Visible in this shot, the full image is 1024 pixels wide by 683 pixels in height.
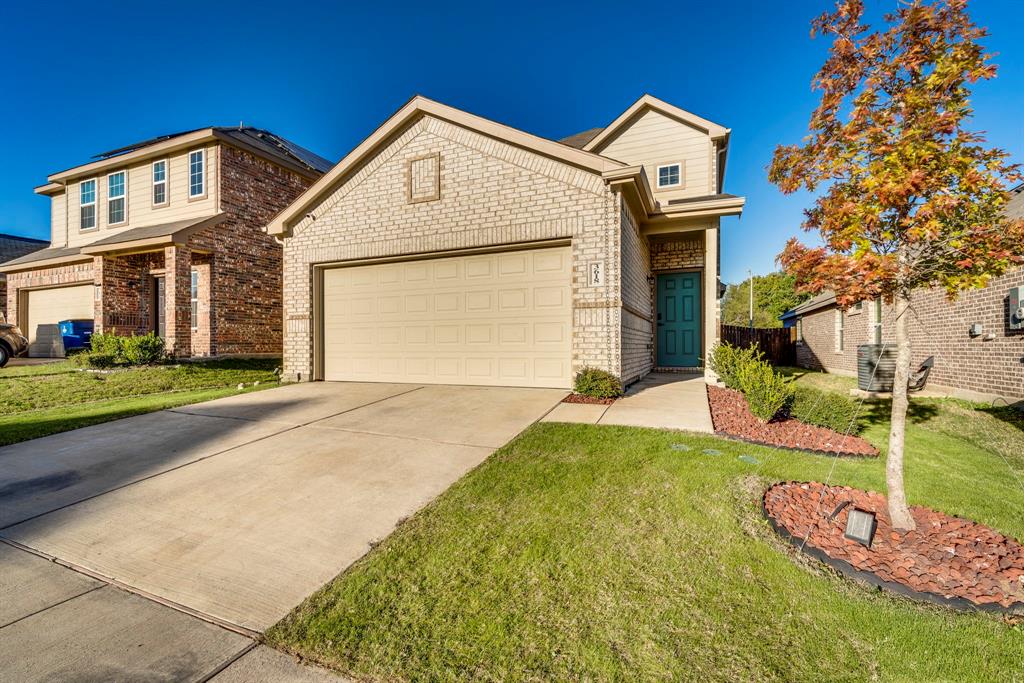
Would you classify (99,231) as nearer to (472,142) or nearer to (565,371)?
(472,142)

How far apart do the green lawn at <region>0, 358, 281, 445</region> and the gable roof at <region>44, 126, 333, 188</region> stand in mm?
6622

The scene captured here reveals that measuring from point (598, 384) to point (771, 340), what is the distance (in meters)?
13.4

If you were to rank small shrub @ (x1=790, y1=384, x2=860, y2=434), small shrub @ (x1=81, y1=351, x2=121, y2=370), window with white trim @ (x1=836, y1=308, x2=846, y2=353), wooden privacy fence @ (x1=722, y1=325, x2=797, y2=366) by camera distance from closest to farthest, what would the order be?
small shrub @ (x1=790, y1=384, x2=860, y2=434) < small shrub @ (x1=81, y1=351, x2=121, y2=370) < window with white trim @ (x1=836, y1=308, x2=846, y2=353) < wooden privacy fence @ (x1=722, y1=325, x2=797, y2=366)

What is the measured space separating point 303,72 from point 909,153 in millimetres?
16748

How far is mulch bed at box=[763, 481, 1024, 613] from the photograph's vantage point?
7.01 feet

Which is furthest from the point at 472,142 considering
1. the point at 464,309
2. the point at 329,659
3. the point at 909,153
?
the point at 329,659

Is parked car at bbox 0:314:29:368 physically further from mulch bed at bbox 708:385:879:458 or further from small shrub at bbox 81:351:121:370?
mulch bed at bbox 708:385:879:458

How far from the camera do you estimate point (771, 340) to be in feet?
54.0

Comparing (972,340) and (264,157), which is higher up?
(264,157)

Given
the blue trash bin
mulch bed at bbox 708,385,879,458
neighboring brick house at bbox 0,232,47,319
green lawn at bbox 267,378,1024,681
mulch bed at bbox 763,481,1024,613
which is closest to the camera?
green lawn at bbox 267,378,1024,681

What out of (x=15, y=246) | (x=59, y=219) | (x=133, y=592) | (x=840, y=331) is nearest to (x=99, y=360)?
(x=59, y=219)

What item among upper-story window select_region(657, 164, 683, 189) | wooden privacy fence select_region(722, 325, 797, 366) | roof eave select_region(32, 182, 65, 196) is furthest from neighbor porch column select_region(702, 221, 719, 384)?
roof eave select_region(32, 182, 65, 196)

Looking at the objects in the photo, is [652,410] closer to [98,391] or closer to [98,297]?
[98,391]

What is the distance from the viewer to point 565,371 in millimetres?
7391
